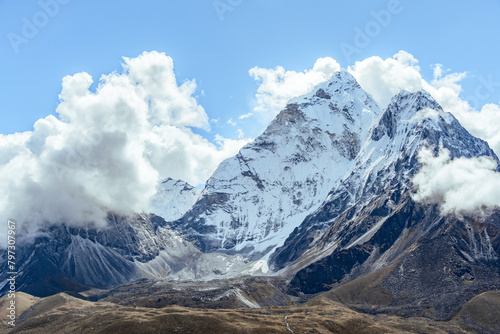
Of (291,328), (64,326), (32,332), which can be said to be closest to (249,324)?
(291,328)

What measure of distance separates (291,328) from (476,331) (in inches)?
3221

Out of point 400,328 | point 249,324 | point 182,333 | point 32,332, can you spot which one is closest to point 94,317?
point 32,332

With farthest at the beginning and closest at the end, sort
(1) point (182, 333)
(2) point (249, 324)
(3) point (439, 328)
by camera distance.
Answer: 1. (3) point (439, 328)
2. (2) point (249, 324)
3. (1) point (182, 333)

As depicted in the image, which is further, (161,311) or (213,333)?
(161,311)

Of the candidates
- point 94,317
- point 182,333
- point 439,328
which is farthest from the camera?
point 439,328

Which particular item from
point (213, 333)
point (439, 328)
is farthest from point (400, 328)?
point (213, 333)

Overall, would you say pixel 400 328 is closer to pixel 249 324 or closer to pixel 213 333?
pixel 249 324

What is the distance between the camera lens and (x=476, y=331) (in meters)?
191

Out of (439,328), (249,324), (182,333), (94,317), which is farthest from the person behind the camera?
(439,328)

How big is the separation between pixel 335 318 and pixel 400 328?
91.5ft

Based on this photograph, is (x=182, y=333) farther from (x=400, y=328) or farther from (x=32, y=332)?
(x=400, y=328)

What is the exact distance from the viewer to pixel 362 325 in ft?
609

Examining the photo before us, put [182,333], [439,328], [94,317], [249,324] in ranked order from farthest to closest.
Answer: [439,328]
[94,317]
[249,324]
[182,333]

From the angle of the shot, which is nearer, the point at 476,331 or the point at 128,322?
the point at 128,322
